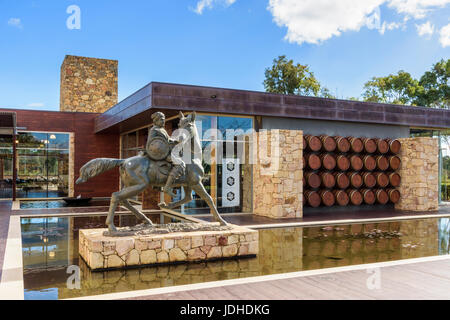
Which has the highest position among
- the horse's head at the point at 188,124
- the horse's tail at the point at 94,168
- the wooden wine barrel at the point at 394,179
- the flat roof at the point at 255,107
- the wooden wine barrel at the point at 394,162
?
the flat roof at the point at 255,107

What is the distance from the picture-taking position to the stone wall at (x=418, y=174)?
42.5ft

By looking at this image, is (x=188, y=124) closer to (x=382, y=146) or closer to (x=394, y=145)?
(x=382, y=146)

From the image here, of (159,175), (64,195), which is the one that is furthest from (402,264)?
(64,195)

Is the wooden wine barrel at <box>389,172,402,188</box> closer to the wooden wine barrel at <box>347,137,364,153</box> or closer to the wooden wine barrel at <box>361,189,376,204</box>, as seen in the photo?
the wooden wine barrel at <box>361,189,376,204</box>

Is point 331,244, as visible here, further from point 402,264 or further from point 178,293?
point 178,293

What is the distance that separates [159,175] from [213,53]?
2629cm

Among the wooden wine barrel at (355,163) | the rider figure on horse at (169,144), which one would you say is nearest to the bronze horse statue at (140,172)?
the rider figure on horse at (169,144)

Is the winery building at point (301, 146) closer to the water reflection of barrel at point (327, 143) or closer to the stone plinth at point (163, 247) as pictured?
the water reflection of barrel at point (327, 143)

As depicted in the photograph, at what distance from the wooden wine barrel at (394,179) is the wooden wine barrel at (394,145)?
767mm

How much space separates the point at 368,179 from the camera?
12625 millimetres

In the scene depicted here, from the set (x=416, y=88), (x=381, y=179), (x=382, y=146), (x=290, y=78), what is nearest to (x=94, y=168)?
(x=381, y=179)

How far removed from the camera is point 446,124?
14484mm

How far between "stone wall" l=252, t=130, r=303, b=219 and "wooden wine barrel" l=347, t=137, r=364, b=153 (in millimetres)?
2198

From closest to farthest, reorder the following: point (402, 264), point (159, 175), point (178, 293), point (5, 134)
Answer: point (178, 293), point (402, 264), point (159, 175), point (5, 134)
